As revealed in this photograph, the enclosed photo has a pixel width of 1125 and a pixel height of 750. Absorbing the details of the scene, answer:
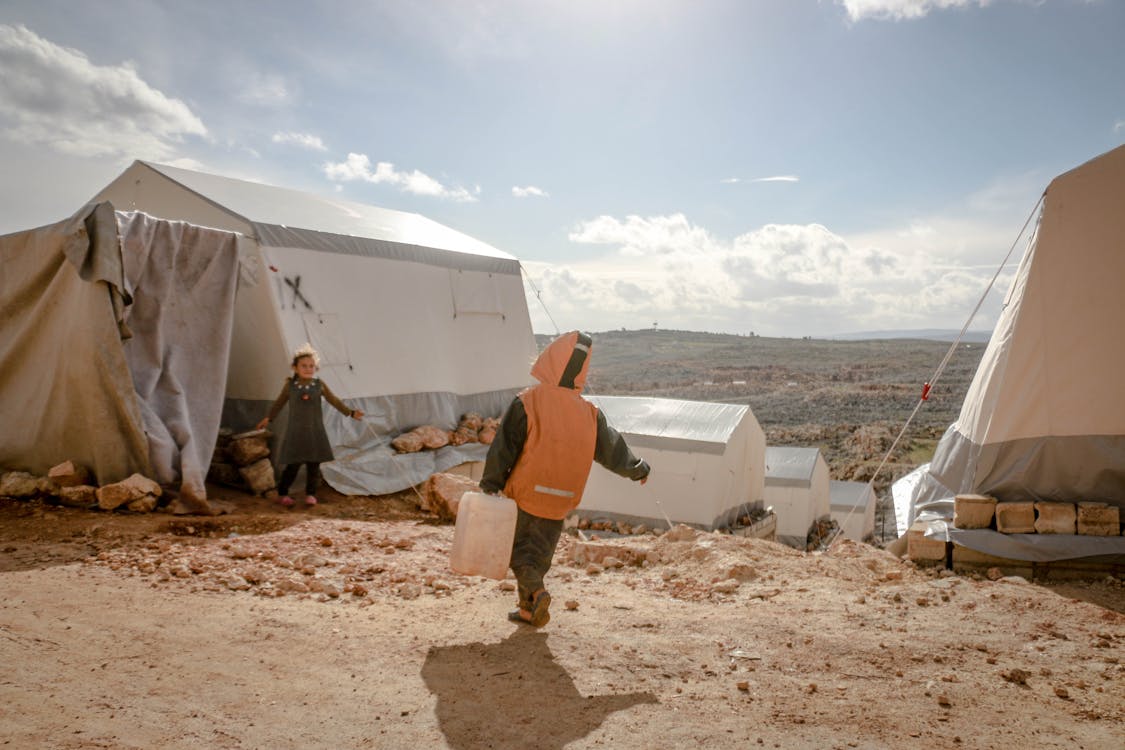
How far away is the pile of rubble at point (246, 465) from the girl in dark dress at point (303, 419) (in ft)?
0.76

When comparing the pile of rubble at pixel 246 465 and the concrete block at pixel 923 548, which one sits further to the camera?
the pile of rubble at pixel 246 465

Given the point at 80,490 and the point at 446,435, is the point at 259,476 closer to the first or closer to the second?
the point at 80,490

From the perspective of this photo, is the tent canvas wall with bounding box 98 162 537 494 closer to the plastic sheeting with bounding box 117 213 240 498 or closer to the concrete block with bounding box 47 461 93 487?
the plastic sheeting with bounding box 117 213 240 498

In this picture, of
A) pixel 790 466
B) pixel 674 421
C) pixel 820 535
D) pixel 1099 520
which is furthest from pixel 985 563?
pixel 820 535

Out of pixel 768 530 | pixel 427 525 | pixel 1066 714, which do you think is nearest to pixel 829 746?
pixel 1066 714

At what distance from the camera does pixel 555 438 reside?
3715mm

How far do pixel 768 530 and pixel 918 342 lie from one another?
168 ft

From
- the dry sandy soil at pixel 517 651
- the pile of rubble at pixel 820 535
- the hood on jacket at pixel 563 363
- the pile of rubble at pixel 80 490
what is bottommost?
the pile of rubble at pixel 820 535

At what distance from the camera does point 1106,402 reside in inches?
214

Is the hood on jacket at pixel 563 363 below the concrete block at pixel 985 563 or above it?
above

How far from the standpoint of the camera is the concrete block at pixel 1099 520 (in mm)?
5137

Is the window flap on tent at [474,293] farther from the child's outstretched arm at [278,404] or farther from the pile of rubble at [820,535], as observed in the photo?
the pile of rubble at [820,535]

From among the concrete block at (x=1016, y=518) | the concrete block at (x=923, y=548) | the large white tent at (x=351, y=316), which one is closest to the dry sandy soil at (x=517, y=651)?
the concrete block at (x=923, y=548)

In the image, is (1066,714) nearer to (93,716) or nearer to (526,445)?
(526,445)
